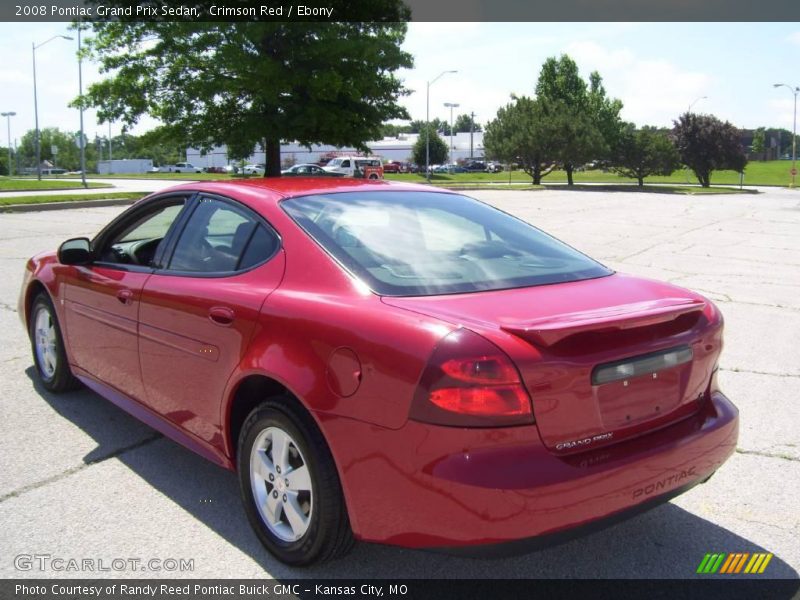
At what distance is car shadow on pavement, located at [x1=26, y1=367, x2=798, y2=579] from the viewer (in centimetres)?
285

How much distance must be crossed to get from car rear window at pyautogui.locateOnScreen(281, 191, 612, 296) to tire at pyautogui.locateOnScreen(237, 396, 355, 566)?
0.60 m

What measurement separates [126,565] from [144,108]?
80.7 ft

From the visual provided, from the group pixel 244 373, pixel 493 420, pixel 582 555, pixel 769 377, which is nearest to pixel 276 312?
pixel 244 373

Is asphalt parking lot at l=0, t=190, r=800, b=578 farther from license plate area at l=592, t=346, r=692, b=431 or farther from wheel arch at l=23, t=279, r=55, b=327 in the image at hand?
license plate area at l=592, t=346, r=692, b=431

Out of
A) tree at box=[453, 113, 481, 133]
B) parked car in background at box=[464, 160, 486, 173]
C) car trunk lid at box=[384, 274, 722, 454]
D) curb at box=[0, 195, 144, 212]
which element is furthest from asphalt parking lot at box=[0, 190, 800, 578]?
tree at box=[453, 113, 481, 133]

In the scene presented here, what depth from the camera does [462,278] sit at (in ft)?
9.61

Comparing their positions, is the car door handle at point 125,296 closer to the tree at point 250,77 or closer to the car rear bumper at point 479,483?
the car rear bumper at point 479,483

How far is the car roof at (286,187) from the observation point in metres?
3.44

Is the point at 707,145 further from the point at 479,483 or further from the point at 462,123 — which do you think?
the point at 462,123

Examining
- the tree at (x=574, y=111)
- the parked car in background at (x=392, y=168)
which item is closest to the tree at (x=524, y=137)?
the tree at (x=574, y=111)

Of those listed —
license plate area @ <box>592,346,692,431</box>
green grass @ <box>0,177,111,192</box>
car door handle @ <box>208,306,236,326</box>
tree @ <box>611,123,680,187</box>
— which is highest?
tree @ <box>611,123,680,187</box>

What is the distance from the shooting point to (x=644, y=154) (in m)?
52.2

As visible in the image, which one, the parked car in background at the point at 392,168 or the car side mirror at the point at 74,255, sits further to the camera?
the parked car in background at the point at 392,168

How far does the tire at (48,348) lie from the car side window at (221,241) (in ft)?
5.16
